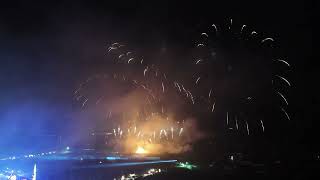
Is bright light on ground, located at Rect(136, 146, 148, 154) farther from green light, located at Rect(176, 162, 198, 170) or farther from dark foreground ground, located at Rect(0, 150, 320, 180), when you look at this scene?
green light, located at Rect(176, 162, 198, 170)

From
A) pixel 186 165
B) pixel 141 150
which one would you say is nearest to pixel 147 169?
pixel 186 165

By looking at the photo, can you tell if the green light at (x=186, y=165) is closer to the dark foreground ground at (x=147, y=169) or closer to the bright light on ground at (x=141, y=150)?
the dark foreground ground at (x=147, y=169)

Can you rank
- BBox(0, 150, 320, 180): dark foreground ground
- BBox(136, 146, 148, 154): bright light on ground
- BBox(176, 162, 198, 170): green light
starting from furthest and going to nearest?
1. BBox(136, 146, 148, 154): bright light on ground
2. BBox(176, 162, 198, 170): green light
3. BBox(0, 150, 320, 180): dark foreground ground

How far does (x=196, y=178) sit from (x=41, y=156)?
151ft

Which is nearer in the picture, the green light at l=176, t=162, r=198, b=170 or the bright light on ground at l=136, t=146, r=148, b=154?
the green light at l=176, t=162, r=198, b=170

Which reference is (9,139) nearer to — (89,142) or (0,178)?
(89,142)

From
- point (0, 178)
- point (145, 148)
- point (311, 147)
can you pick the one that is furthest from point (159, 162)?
point (311, 147)

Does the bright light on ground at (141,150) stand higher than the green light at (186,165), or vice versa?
the bright light on ground at (141,150)

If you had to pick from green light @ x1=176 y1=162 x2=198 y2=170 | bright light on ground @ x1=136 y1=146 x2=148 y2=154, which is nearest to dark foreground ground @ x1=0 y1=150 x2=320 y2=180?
green light @ x1=176 y1=162 x2=198 y2=170

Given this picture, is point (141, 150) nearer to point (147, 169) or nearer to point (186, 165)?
point (186, 165)

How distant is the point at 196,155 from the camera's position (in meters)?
86.0

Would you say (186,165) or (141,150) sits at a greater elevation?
(141,150)

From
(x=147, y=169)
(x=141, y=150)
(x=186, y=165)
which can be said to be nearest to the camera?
(x=147, y=169)

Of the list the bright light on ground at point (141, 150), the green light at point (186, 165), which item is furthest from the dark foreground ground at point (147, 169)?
the bright light on ground at point (141, 150)
